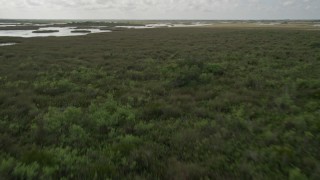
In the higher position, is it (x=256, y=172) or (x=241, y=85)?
(x=256, y=172)

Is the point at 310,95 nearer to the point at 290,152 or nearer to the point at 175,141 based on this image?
the point at 290,152

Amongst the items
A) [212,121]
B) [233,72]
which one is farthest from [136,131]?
[233,72]

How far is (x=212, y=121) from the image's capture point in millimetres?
7289

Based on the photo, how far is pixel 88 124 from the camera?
7289mm

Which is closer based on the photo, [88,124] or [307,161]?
[307,161]

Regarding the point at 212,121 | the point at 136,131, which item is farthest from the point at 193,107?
the point at 136,131

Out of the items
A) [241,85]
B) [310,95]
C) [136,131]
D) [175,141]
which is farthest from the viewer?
[241,85]

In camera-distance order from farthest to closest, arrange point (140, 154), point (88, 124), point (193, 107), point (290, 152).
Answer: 1. point (193, 107)
2. point (88, 124)
3. point (140, 154)
4. point (290, 152)

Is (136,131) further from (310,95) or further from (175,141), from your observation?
(310,95)

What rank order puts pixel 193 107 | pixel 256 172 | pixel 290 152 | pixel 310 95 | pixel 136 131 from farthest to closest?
pixel 310 95
pixel 193 107
pixel 136 131
pixel 290 152
pixel 256 172

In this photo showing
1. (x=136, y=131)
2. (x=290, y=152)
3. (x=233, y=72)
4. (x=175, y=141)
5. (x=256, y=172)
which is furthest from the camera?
(x=233, y=72)

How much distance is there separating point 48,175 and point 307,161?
4.68 m

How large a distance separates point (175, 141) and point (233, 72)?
380 inches

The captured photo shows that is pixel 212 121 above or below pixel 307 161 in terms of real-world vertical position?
→ below
